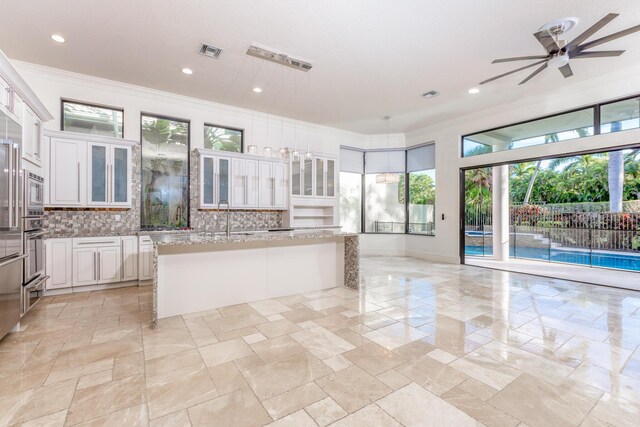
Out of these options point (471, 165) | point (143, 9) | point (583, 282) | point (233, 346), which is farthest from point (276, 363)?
point (471, 165)

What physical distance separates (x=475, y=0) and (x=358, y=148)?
5050 mm

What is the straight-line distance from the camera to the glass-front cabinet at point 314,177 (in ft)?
20.6

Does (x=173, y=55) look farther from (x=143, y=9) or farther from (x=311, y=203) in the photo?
(x=311, y=203)

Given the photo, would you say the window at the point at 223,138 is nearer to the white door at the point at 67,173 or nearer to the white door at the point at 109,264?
the white door at the point at 67,173

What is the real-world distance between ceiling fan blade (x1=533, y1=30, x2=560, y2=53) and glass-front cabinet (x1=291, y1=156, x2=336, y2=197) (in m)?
4.03

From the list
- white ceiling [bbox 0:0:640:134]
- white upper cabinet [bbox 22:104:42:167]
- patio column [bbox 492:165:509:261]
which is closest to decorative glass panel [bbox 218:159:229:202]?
white ceiling [bbox 0:0:640:134]

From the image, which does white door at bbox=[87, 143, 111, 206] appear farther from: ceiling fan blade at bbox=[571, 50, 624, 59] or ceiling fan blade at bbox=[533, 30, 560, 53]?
ceiling fan blade at bbox=[571, 50, 624, 59]

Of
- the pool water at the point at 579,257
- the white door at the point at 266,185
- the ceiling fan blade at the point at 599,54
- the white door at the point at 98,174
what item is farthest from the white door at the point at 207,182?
the pool water at the point at 579,257

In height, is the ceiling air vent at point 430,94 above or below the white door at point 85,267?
above

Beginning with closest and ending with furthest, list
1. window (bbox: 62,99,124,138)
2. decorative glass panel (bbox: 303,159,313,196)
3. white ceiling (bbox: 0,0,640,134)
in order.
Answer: white ceiling (bbox: 0,0,640,134), window (bbox: 62,99,124,138), decorative glass panel (bbox: 303,159,313,196)

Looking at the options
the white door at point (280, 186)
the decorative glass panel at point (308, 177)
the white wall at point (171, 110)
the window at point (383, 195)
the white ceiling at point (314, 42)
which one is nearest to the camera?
the white ceiling at point (314, 42)

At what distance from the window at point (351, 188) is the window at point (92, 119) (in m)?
4.84

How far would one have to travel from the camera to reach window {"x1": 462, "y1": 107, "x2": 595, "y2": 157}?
4957 millimetres

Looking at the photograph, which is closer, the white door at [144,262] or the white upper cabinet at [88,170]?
the white upper cabinet at [88,170]
